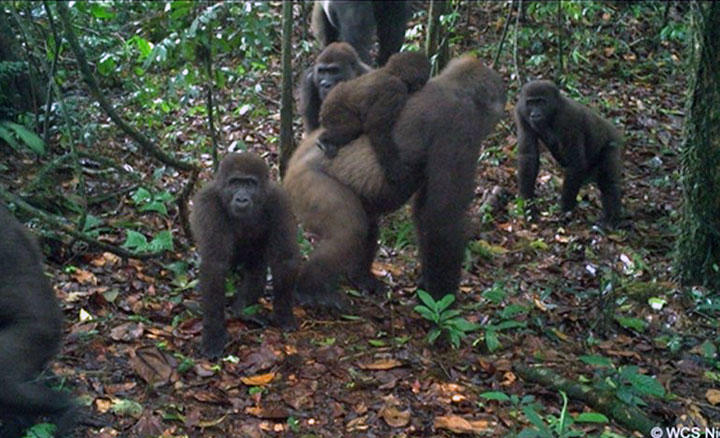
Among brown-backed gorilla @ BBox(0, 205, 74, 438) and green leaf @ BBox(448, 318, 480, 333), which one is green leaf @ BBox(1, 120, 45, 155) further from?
green leaf @ BBox(448, 318, 480, 333)

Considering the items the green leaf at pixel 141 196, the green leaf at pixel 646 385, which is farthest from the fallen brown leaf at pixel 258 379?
the green leaf at pixel 141 196

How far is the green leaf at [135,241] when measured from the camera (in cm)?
657

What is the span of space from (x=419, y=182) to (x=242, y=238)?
1.58m

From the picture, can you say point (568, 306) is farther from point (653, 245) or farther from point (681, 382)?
point (653, 245)

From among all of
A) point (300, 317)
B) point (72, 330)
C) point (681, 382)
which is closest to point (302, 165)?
point (300, 317)

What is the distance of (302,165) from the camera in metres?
6.73

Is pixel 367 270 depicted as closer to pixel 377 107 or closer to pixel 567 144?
pixel 377 107

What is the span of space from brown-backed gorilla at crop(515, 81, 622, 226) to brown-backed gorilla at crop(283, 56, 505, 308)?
9.14ft

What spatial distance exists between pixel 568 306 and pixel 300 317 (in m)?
2.38

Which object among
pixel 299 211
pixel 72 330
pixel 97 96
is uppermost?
pixel 97 96

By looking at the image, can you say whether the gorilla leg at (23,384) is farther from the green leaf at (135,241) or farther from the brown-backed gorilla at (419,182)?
the brown-backed gorilla at (419,182)

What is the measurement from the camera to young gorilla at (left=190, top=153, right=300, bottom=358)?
5.44 m

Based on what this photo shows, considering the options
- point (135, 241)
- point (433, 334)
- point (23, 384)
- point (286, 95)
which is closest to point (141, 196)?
point (135, 241)

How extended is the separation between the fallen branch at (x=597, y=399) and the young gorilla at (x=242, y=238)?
1.70 m
